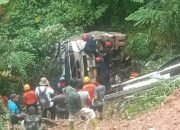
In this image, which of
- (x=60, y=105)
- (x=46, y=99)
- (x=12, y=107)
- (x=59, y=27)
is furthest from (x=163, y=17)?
(x=12, y=107)

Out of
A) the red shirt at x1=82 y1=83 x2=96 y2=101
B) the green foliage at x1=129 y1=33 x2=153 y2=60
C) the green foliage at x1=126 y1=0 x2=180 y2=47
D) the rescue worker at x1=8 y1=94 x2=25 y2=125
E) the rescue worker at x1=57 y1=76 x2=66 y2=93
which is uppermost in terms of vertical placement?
the green foliage at x1=126 y1=0 x2=180 y2=47

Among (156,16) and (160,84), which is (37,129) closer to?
(160,84)

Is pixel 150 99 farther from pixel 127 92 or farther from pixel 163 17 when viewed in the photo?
pixel 163 17

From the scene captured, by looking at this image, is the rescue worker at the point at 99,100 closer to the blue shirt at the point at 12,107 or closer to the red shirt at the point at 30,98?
the red shirt at the point at 30,98

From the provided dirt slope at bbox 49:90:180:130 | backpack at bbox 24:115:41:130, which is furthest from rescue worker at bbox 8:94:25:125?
dirt slope at bbox 49:90:180:130

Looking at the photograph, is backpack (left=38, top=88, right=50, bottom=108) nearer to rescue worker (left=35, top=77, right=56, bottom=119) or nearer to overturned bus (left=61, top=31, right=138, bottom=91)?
rescue worker (left=35, top=77, right=56, bottom=119)

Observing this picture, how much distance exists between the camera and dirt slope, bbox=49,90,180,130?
1277 centimetres

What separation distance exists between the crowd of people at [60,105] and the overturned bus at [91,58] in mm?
2998

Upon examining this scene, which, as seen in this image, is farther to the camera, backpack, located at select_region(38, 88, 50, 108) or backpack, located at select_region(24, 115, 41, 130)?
backpack, located at select_region(38, 88, 50, 108)

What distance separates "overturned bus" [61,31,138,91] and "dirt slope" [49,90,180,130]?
23.3ft

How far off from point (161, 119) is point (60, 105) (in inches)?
246

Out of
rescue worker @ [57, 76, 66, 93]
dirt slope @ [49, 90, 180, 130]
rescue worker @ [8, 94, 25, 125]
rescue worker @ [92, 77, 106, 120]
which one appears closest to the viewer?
dirt slope @ [49, 90, 180, 130]

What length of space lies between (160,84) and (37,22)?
1125 cm

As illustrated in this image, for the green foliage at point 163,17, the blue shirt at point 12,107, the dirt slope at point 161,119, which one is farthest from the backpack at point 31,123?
the green foliage at point 163,17
